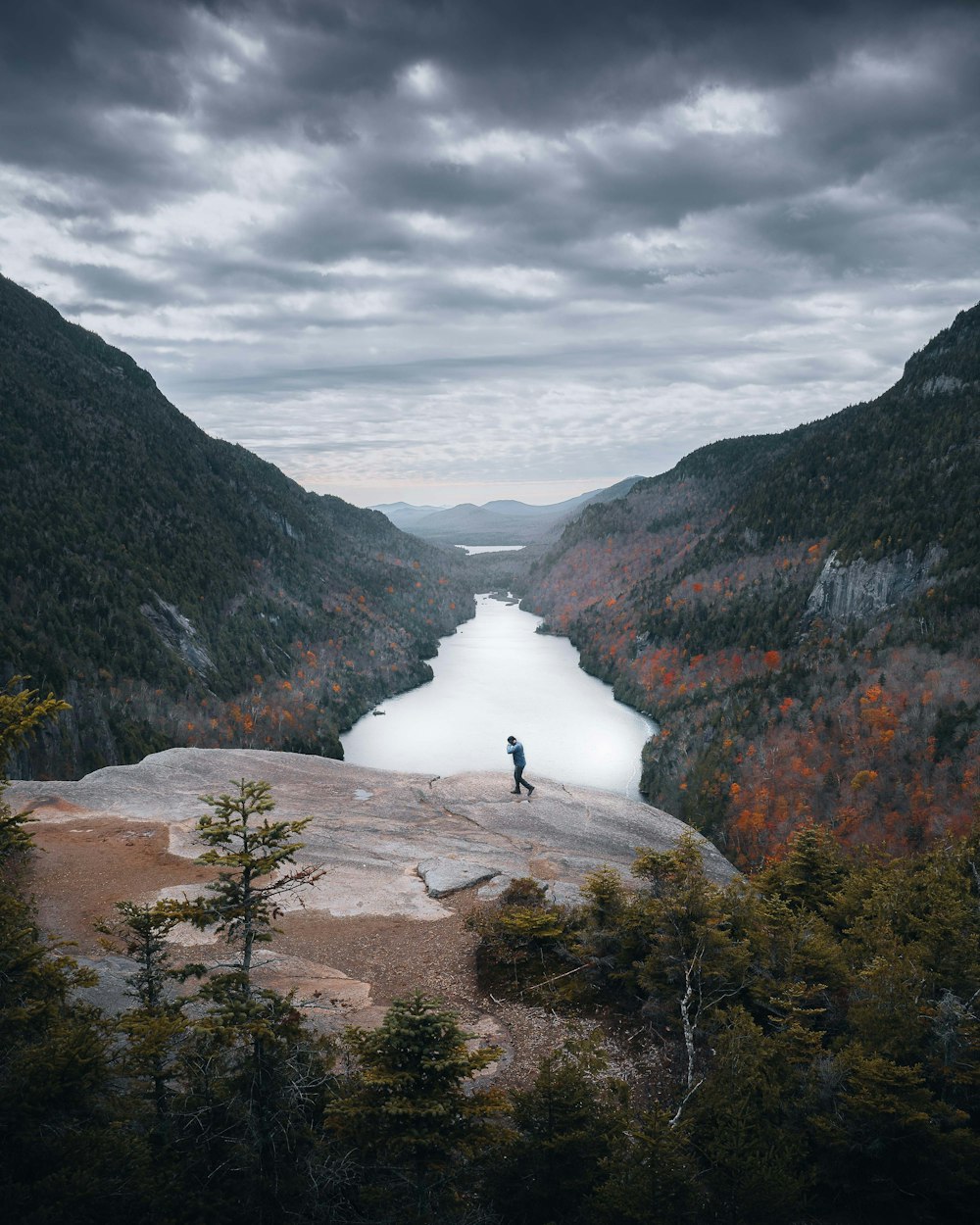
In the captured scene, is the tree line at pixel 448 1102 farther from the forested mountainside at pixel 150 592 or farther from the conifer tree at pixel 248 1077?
the forested mountainside at pixel 150 592

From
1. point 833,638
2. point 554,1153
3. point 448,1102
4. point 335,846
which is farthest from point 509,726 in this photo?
point 448,1102

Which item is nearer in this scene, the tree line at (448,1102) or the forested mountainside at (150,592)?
Answer: the tree line at (448,1102)

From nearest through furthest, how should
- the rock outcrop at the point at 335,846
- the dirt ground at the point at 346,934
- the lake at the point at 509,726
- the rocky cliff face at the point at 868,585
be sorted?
the dirt ground at the point at 346,934, the rock outcrop at the point at 335,846, the lake at the point at 509,726, the rocky cliff face at the point at 868,585

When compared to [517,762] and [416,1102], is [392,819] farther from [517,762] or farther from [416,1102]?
[416,1102]

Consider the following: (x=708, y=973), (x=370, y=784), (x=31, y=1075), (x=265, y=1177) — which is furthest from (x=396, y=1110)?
(x=370, y=784)

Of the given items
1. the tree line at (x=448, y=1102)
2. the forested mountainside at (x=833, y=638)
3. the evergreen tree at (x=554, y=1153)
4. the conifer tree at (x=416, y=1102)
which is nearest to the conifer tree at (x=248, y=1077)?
the tree line at (x=448, y=1102)
